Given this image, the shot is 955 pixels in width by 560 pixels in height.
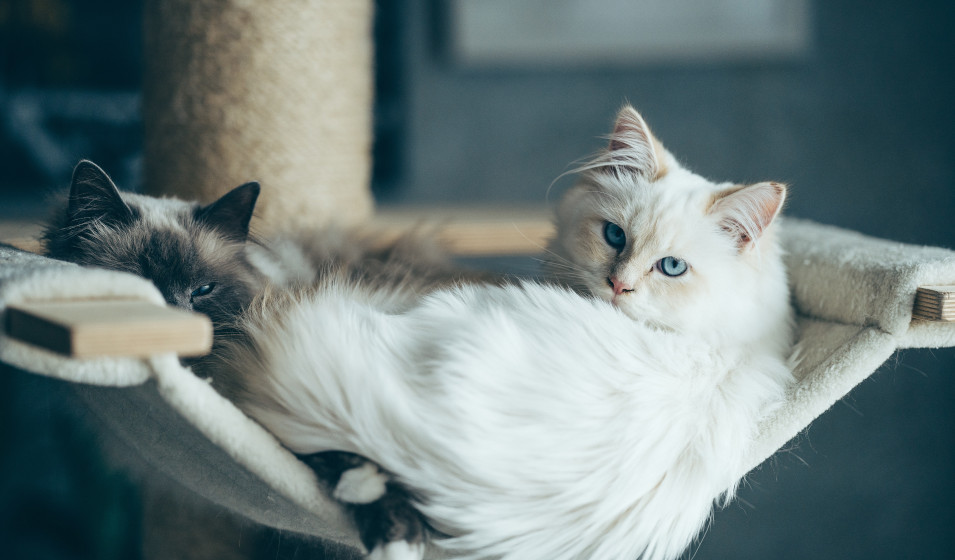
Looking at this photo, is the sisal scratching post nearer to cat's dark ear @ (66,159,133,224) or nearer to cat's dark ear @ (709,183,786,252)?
cat's dark ear @ (66,159,133,224)

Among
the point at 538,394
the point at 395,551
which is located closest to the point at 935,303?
the point at 538,394

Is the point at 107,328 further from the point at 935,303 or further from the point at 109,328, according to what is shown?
the point at 935,303

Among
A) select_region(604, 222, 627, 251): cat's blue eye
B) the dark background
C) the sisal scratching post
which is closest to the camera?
select_region(604, 222, 627, 251): cat's blue eye

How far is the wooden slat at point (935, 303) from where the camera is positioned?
2.61 feet

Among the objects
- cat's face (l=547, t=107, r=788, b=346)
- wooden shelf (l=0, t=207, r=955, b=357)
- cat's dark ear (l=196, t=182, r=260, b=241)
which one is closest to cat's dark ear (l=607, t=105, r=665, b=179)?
cat's face (l=547, t=107, r=788, b=346)

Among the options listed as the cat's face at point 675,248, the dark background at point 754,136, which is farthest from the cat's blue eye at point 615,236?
the dark background at point 754,136

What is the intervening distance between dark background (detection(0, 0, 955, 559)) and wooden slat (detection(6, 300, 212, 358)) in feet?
5.68

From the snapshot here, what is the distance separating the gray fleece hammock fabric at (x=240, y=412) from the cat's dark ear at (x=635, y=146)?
0.97ft

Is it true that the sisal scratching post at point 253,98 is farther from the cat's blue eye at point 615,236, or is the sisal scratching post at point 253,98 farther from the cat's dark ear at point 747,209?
the cat's dark ear at point 747,209

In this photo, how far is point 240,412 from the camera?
66 cm

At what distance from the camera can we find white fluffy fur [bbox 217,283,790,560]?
67cm

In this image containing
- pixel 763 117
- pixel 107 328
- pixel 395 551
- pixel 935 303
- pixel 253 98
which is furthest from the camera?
pixel 763 117

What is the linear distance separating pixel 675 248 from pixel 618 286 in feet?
0.29

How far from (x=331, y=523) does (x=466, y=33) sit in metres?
1.88
